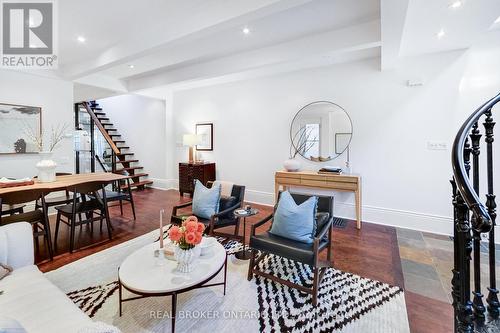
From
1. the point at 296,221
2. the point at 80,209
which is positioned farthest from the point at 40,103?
the point at 296,221

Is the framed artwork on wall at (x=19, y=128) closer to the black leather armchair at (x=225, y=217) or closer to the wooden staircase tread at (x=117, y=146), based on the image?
the wooden staircase tread at (x=117, y=146)

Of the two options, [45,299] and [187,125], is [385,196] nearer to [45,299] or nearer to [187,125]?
[45,299]

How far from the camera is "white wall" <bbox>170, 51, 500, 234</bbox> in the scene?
12.0 feet

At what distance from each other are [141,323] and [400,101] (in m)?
4.48

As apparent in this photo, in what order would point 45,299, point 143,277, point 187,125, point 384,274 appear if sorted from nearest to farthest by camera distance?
1. point 45,299
2. point 143,277
3. point 384,274
4. point 187,125

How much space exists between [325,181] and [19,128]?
5491 millimetres

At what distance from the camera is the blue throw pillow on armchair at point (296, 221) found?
2.33 meters

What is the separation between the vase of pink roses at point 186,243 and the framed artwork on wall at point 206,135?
172 inches

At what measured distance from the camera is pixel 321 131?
4574mm

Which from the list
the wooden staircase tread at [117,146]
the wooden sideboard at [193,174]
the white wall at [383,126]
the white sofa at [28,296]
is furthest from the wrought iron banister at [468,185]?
the wooden staircase tread at [117,146]

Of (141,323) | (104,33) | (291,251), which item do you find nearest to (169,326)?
(141,323)

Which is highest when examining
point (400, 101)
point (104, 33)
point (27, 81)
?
point (104, 33)

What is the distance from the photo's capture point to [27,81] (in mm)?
4406

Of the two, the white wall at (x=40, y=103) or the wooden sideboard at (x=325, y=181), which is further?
the white wall at (x=40, y=103)
